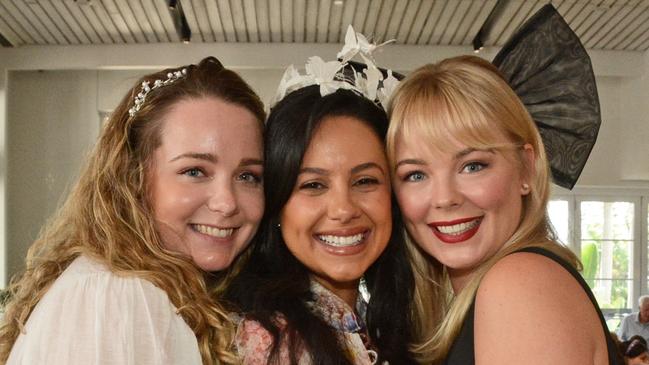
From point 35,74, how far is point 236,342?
390 inches

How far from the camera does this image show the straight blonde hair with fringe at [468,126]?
2000 mm

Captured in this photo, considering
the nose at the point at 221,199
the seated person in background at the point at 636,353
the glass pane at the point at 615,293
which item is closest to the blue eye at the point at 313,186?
the nose at the point at 221,199

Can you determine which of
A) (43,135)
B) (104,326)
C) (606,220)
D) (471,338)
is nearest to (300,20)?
(43,135)

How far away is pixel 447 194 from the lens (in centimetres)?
204

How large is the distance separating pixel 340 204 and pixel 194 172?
0.41 meters

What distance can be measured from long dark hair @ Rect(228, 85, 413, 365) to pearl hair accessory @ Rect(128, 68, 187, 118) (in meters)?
0.29

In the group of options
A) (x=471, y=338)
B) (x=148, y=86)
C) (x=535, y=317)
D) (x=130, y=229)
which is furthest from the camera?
(x=148, y=86)

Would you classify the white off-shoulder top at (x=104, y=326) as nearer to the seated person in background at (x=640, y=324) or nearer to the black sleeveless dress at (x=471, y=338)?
the black sleeveless dress at (x=471, y=338)

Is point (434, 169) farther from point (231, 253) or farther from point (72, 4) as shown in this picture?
point (72, 4)

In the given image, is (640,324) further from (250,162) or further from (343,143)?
(250,162)

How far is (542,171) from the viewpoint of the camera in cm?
210

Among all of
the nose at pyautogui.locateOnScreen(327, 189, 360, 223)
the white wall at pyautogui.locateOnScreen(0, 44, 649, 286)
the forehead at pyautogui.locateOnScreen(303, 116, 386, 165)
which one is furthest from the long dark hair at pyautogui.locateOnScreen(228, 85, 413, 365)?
the white wall at pyautogui.locateOnScreen(0, 44, 649, 286)

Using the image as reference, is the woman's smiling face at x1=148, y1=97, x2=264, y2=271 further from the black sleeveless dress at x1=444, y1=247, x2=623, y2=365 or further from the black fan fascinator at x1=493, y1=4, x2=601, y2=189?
the black fan fascinator at x1=493, y1=4, x2=601, y2=189

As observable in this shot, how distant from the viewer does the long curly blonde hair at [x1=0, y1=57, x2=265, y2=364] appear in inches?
71.1
